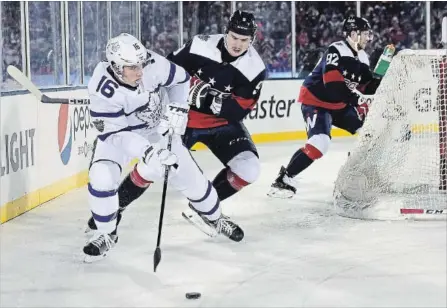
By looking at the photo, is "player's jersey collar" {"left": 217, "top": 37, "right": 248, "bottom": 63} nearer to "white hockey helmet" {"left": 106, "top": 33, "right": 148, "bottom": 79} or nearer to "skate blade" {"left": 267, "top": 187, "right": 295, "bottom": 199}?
"white hockey helmet" {"left": 106, "top": 33, "right": 148, "bottom": 79}

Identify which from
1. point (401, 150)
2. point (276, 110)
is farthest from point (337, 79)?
point (276, 110)

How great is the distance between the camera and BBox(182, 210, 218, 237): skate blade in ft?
12.7

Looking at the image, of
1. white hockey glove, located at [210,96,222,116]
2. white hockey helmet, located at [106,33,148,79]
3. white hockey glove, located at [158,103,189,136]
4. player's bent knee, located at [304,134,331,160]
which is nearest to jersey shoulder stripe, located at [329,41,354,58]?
player's bent knee, located at [304,134,331,160]

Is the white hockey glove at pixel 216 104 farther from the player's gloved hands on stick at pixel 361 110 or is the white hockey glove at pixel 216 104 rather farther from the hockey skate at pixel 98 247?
the player's gloved hands on stick at pixel 361 110

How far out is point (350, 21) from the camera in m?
4.84

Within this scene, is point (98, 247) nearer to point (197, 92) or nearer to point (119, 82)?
point (119, 82)

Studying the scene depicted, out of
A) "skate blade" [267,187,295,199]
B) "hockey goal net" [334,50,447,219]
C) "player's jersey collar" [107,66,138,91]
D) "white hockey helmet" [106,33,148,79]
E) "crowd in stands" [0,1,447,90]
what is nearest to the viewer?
"white hockey helmet" [106,33,148,79]

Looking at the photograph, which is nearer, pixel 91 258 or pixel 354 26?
pixel 91 258

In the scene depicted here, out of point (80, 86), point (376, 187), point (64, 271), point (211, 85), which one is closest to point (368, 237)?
point (376, 187)

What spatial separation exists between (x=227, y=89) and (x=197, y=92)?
189 mm

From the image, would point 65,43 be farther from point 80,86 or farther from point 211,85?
point 211,85

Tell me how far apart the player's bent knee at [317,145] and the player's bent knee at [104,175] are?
1.74 m

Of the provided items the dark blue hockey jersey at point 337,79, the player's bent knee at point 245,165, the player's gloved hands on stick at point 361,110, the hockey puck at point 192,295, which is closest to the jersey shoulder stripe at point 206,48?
the player's bent knee at point 245,165

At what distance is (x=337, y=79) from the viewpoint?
4805 mm
